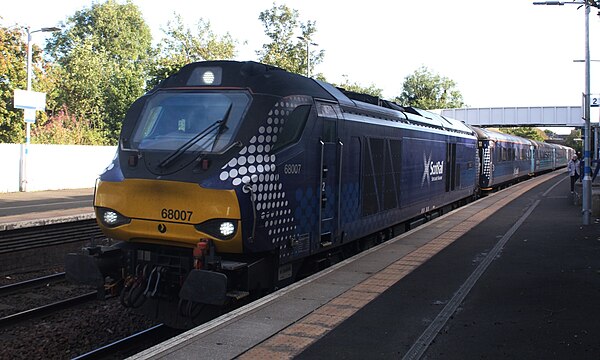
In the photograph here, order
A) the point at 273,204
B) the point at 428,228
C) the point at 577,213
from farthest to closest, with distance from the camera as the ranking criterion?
the point at 577,213, the point at 428,228, the point at 273,204

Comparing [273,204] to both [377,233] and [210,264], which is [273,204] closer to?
[210,264]

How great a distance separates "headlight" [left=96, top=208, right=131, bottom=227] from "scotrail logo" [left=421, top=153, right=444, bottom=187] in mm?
7576

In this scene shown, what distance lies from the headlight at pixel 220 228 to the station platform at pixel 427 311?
884 mm

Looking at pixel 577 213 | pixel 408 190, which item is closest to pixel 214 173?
pixel 408 190

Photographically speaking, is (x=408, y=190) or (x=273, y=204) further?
(x=408, y=190)

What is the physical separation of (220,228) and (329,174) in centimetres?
225

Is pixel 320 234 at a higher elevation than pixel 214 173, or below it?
below

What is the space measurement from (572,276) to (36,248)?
10440 mm

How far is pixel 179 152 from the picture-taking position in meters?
6.49

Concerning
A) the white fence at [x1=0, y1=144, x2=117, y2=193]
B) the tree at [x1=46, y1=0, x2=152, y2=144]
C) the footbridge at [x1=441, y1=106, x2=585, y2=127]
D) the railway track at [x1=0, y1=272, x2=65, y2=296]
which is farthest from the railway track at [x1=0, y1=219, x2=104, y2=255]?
the footbridge at [x1=441, y1=106, x2=585, y2=127]

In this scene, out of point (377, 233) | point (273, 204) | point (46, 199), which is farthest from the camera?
point (46, 199)

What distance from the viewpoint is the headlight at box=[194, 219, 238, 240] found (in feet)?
19.7

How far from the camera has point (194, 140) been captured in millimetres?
6535

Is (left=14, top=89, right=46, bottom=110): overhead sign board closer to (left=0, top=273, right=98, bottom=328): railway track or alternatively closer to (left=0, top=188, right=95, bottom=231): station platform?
(left=0, top=188, right=95, bottom=231): station platform
